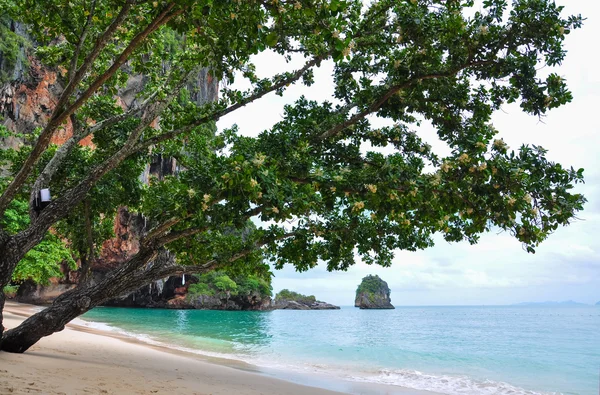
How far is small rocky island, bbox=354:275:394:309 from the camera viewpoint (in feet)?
338

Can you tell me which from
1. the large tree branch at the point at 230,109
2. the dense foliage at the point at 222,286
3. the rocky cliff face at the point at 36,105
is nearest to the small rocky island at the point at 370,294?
the dense foliage at the point at 222,286

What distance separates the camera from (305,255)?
302 inches

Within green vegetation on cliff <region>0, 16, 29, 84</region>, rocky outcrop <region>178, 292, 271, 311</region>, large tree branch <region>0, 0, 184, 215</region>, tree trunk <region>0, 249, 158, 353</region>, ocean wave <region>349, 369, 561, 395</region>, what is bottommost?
rocky outcrop <region>178, 292, 271, 311</region>

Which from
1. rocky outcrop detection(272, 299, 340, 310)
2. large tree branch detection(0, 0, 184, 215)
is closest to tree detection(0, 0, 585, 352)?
large tree branch detection(0, 0, 184, 215)

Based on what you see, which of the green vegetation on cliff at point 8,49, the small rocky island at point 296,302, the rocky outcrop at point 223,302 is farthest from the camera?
the small rocky island at point 296,302

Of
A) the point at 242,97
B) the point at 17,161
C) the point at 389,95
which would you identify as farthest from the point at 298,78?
the point at 17,161

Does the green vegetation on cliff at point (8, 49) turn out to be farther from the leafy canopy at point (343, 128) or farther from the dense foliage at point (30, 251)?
the leafy canopy at point (343, 128)

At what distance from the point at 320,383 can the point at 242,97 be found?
6.73 m

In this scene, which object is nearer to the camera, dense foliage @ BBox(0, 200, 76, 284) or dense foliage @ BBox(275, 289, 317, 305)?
dense foliage @ BBox(0, 200, 76, 284)

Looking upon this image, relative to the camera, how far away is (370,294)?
103062 mm

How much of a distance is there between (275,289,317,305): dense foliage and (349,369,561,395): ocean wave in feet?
262

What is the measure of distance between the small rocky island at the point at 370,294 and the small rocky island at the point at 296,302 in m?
8.72

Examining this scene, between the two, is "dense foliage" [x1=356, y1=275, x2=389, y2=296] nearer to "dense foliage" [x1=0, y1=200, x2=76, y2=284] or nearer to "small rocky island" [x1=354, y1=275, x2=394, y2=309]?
"small rocky island" [x1=354, y1=275, x2=394, y2=309]

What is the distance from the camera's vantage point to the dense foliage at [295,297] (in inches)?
3647
